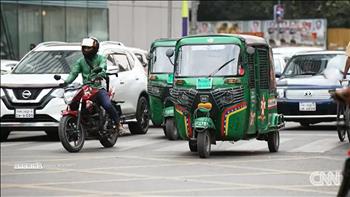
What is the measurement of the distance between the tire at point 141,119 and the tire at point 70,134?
3.93 metres

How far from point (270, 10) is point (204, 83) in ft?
256

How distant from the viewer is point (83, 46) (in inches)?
608

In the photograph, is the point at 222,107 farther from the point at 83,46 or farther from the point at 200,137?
the point at 83,46

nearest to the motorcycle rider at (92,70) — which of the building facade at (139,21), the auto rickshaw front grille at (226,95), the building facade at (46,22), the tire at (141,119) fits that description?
the auto rickshaw front grille at (226,95)

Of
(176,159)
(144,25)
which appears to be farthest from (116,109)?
(144,25)

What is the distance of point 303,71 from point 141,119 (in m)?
3.63

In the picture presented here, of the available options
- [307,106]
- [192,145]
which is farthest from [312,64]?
[192,145]

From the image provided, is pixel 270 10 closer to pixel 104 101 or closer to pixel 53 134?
pixel 53 134

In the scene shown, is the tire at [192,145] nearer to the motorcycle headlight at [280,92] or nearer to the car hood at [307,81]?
the car hood at [307,81]

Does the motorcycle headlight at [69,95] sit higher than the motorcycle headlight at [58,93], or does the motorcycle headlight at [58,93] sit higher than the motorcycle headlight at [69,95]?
the motorcycle headlight at [69,95]

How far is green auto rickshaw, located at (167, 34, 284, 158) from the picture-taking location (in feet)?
45.5

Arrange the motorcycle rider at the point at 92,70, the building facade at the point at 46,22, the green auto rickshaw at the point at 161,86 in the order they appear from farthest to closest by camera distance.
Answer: the building facade at the point at 46,22
the green auto rickshaw at the point at 161,86
the motorcycle rider at the point at 92,70

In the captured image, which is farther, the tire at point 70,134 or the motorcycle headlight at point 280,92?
the motorcycle headlight at point 280,92

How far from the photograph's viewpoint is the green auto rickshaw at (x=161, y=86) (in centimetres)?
1731
